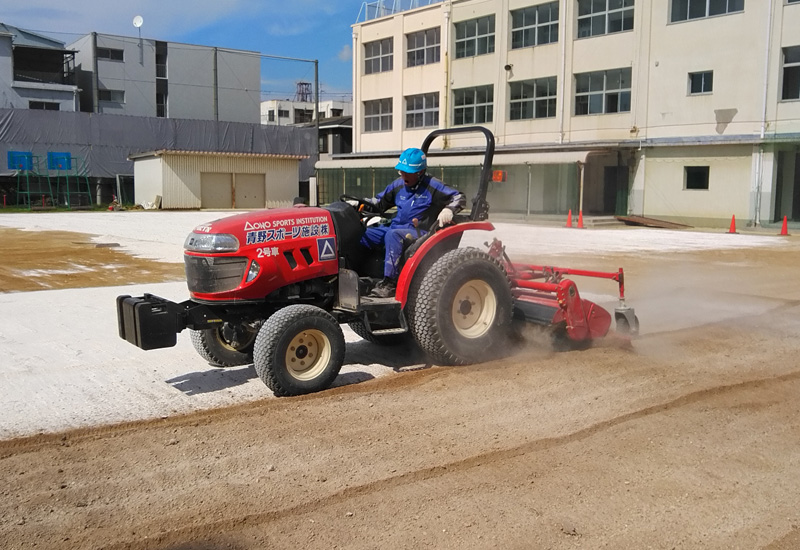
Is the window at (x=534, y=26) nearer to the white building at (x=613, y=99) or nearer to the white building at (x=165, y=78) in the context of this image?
the white building at (x=613, y=99)

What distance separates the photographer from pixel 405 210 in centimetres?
687

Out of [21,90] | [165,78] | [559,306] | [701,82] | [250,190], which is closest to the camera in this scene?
[559,306]

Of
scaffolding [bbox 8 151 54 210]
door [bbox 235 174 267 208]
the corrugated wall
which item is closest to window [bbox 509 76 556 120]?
the corrugated wall

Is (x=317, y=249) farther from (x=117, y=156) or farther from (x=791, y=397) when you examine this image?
(x=117, y=156)

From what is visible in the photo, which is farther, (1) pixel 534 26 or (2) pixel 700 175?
(1) pixel 534 26

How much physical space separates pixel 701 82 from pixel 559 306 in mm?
28516

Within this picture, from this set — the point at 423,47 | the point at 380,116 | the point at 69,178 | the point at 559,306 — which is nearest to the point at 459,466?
the point at 559,306

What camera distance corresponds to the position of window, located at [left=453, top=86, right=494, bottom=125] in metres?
41.2

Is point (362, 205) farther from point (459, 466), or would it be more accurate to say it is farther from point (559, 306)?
point (459, 466)

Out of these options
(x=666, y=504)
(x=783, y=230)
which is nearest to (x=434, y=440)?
(x=666, y=504)

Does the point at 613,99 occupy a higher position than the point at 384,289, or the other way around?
the point at 613,99

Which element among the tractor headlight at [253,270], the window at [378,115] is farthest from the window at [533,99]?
the tractor headlight at [253,270]

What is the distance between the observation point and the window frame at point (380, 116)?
155 ft

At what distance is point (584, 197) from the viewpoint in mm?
36000
